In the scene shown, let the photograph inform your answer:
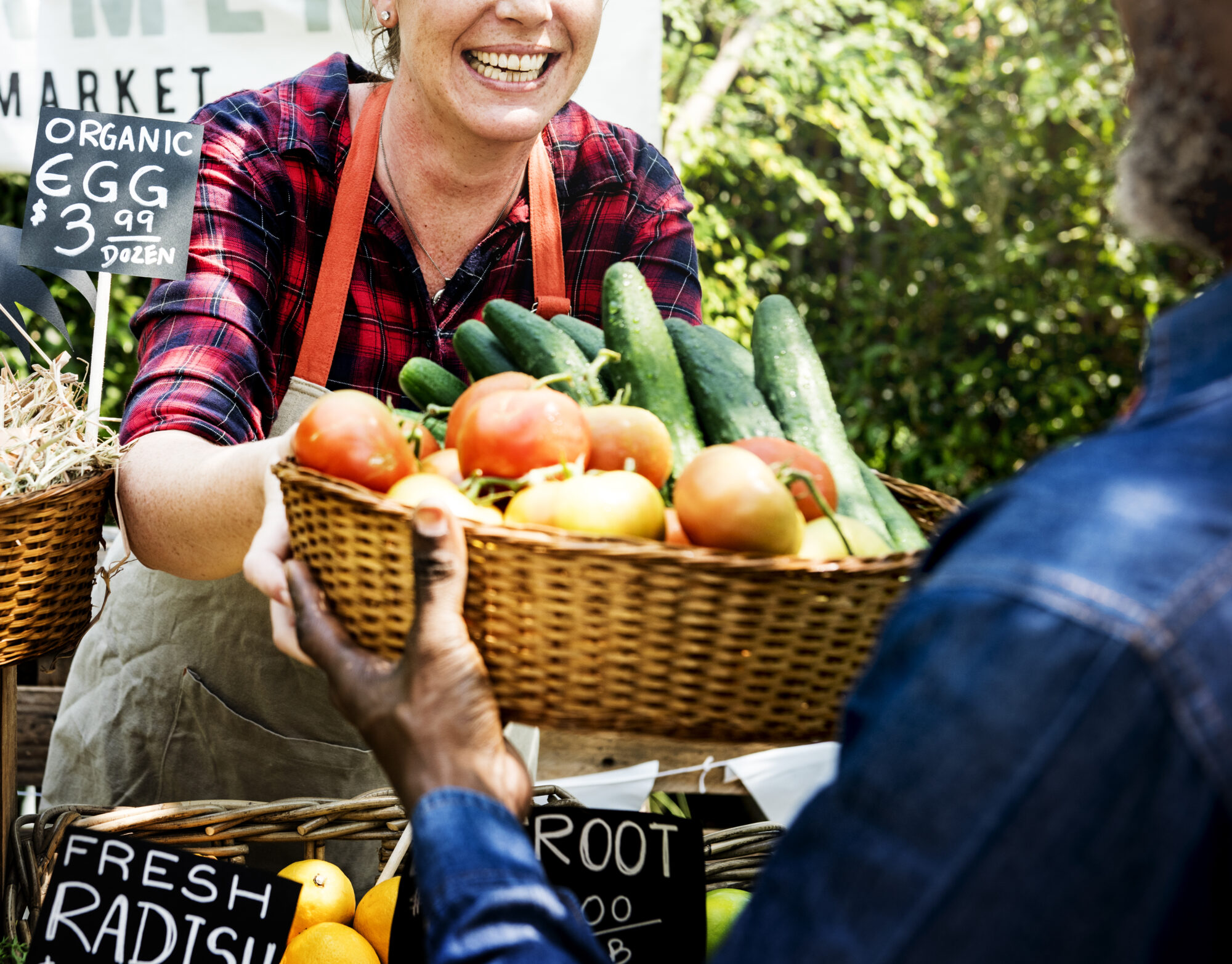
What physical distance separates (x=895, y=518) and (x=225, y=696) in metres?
1.11

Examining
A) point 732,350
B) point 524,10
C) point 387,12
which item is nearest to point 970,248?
point 387,12

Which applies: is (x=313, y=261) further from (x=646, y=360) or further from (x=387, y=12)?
(x=646, y=360)

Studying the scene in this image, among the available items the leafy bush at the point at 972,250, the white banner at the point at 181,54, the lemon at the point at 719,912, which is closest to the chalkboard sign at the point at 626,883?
the lemon at the point at 719,912

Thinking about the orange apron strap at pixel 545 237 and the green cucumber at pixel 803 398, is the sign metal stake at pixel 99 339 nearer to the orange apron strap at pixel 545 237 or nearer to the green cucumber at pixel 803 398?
the orange apron strap at pixel 545 237

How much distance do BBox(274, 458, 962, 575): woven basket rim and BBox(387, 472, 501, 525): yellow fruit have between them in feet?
0.07

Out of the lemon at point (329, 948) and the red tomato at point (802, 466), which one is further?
the lemon at point (329, 948)

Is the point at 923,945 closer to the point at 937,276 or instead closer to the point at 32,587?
the point at 32,587

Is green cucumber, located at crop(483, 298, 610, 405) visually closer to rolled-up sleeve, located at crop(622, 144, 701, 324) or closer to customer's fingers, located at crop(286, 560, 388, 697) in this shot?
customer's fingers, located at crop(286, 560, 388, 697)

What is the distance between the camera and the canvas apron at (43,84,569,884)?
1666 mm

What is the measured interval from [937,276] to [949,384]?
20.7 inches

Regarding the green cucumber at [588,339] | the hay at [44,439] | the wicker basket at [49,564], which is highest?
the green cucumber at [588,339]

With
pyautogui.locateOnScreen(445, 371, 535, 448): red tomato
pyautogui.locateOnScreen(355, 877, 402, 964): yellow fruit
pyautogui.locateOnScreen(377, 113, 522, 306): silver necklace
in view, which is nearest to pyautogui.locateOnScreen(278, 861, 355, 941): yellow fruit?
pyautogui.locateOnScreen(355, 877, 402, 964): yellow fruit

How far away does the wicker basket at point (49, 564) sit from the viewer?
122 cm

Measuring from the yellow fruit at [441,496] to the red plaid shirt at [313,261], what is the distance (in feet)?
1.89
